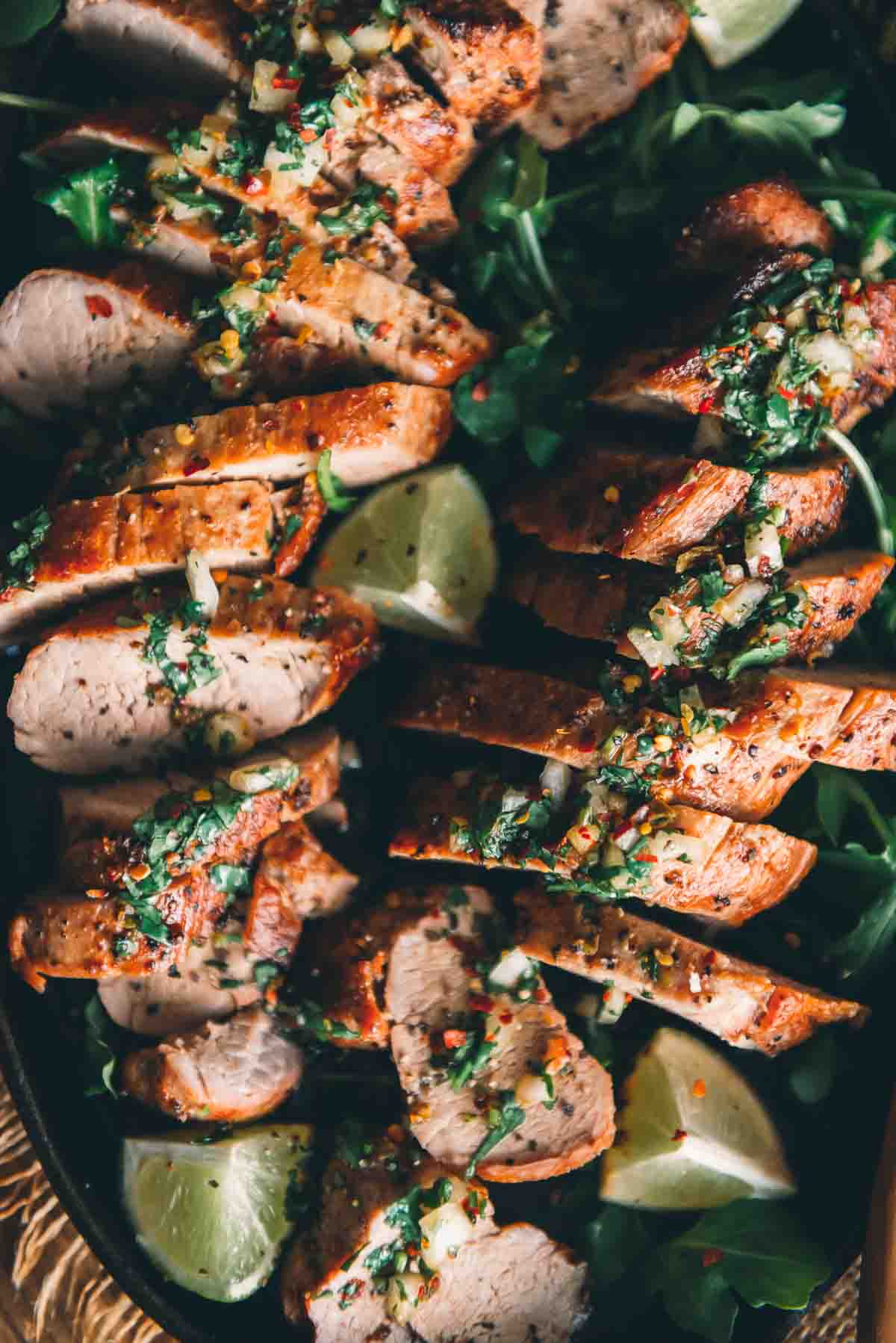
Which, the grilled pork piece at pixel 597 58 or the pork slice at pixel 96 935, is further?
the grilled pork piece at pixel 597 58

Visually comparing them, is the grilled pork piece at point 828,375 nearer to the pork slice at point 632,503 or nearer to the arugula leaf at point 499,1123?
the pork slice at point 632,503

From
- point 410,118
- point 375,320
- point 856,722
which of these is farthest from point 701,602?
point 410,118

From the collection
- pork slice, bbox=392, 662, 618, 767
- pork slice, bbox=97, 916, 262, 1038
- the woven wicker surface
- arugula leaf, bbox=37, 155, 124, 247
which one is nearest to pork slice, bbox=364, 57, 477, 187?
arugula leaf, bbox=37, 155, 124, 247

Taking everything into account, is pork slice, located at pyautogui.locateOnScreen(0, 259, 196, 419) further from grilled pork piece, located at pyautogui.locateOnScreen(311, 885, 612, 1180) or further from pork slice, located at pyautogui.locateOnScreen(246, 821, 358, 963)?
grilled pork piece, located at pyautogui.locateOnScreen(311, 885, 612, 1180)

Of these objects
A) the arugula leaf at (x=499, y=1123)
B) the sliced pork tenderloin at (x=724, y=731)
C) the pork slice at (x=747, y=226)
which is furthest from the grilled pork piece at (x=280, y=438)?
the arugula leaf at (x=499, y=1123)

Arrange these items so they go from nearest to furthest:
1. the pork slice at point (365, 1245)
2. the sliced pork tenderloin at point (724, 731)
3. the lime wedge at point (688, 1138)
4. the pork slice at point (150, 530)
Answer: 1. the sliced pork tenderloin at point (724, 731)
2. the pork slice at point (150, 530)
3. the pork slice at point (365, 1245)
4. the lime wedge at point (688, 1138)

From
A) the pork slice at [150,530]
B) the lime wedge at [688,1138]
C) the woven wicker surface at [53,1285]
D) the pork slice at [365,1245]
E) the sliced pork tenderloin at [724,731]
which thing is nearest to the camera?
the sliced pork tenderloin at [724,731]
